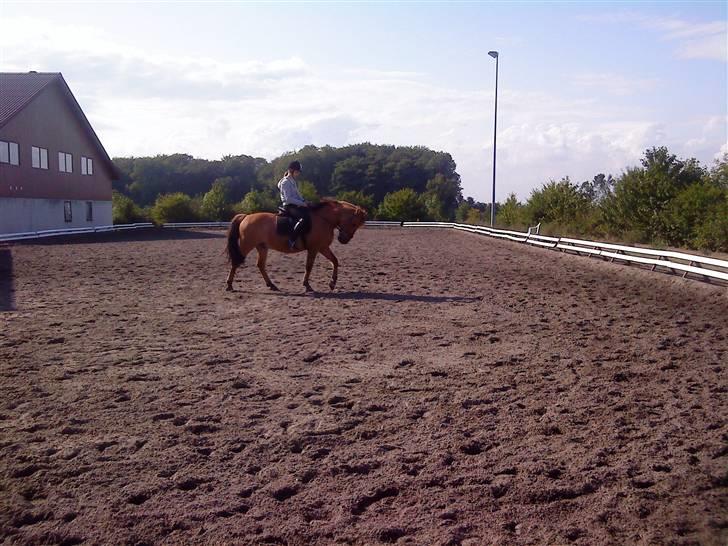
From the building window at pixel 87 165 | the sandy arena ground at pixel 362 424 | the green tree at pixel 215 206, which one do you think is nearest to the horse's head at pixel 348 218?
the sandy arena ground at pixel 362 424

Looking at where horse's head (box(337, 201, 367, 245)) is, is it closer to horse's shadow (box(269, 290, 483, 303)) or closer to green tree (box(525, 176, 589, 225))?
horse's shadow (box(269, 290, 483, 303))

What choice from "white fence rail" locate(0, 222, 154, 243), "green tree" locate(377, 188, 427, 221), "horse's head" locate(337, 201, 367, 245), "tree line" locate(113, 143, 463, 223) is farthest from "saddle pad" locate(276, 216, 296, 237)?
"tree line" locate(113, 143, 463, 223)

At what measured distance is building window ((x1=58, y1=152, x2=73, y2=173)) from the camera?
36619 millimetres

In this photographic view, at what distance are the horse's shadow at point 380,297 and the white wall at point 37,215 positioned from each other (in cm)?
2370

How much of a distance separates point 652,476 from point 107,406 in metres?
3.98

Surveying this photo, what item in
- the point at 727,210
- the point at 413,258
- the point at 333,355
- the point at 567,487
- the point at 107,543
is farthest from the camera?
the point at 727,210

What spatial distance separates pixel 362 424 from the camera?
16.5 ft

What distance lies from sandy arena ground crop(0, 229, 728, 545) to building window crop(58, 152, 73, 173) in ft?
94.9

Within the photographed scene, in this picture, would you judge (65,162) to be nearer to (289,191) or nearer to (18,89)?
(18,89)

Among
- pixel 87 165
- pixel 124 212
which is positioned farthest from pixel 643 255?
pixel 124 212

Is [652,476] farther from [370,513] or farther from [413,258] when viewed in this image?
[413,258]

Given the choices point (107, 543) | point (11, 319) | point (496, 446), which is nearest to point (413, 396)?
point (496, 446)

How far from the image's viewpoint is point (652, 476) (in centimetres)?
403

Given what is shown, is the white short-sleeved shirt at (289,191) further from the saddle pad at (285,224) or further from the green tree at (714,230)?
the green tree at (714,230)
